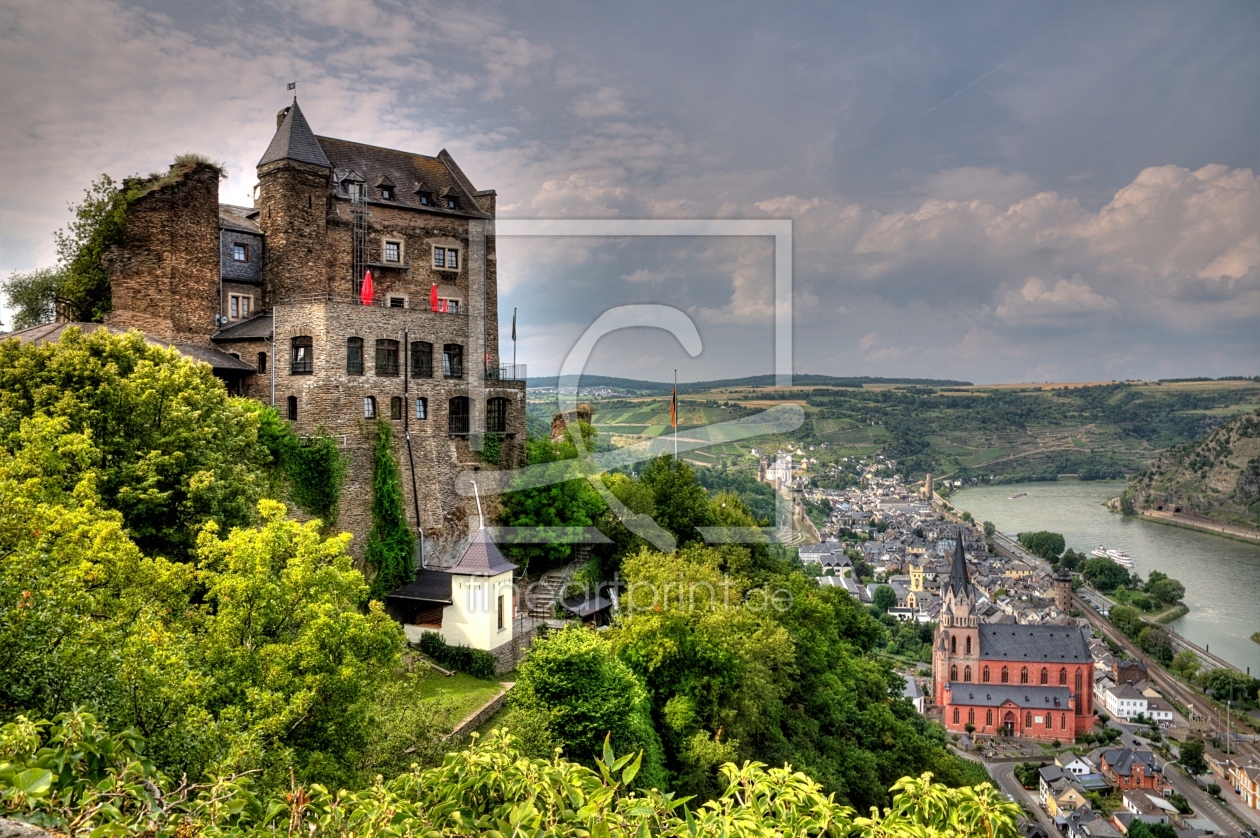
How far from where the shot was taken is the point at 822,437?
74.9m

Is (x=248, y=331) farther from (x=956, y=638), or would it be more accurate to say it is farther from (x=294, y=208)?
(x=956, y=638)

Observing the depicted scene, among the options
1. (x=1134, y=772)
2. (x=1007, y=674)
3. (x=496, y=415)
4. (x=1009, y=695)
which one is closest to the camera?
(x=496, y=415)

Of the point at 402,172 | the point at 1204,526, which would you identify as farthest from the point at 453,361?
the point at 1204,526

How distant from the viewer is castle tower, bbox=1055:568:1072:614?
101812 millimetres

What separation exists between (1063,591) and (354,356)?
107 m

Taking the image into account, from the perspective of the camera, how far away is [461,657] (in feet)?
65.6

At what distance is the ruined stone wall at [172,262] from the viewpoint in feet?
73.2

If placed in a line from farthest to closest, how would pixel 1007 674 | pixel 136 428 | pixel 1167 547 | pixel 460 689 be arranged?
pixel 1167 547 → pixel 1007 674 → pixel 460 689 → pixel 136 428

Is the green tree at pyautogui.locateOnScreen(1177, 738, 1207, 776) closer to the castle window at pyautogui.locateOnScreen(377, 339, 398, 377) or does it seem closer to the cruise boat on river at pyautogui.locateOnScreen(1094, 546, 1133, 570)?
the cruise boat on river at pyautogui.locateOnScreen(1094, 546, 1133, 570)

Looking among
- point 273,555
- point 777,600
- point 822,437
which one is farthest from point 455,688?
point 822,437

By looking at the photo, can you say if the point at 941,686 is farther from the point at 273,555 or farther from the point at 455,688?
the point at 273,555

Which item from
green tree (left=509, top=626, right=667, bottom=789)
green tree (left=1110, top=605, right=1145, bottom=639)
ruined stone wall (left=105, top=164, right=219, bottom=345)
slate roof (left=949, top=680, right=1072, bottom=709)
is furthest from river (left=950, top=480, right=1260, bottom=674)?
ruined stone wall (left=105, top=164, right=219, bottom=345)

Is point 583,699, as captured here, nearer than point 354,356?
Yes

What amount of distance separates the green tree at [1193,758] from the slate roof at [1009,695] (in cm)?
1254
